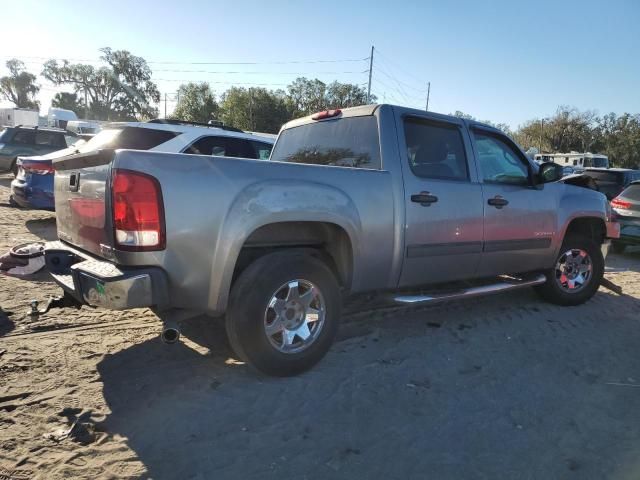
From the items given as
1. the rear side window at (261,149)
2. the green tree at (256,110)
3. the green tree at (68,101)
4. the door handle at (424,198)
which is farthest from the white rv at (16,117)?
the green tree at (68,101)

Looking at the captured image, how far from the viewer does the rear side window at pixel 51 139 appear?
43.4ft

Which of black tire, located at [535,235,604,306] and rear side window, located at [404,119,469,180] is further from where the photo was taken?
black tire, located at [535,235,604,306]

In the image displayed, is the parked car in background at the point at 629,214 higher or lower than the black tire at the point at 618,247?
higher

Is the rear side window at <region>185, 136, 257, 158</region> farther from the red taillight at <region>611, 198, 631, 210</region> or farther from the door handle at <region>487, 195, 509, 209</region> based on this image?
the red taillight at <region>611, 198, 631, 210</region>

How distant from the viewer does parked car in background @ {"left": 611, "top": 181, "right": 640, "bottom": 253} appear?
8789 millimetres

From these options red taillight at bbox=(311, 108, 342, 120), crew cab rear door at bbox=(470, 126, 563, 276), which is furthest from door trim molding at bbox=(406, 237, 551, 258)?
red taillight at bbox=(311, 108, 342, 120)

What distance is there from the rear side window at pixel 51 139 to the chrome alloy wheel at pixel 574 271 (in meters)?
13.1

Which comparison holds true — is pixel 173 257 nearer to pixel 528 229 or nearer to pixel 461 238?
pixel 461 238

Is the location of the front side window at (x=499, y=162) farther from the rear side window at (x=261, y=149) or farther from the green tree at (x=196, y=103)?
the green tree at (x=196, y=103)

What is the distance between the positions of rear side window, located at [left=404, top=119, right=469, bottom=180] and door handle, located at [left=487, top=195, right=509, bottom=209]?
0.33 meters

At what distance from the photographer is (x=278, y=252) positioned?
326 centimetres

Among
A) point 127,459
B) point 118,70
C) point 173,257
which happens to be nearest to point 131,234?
point 173,257

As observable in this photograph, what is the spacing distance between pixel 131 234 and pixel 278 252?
3.26ft

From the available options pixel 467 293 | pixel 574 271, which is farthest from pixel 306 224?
pixel 574 271
